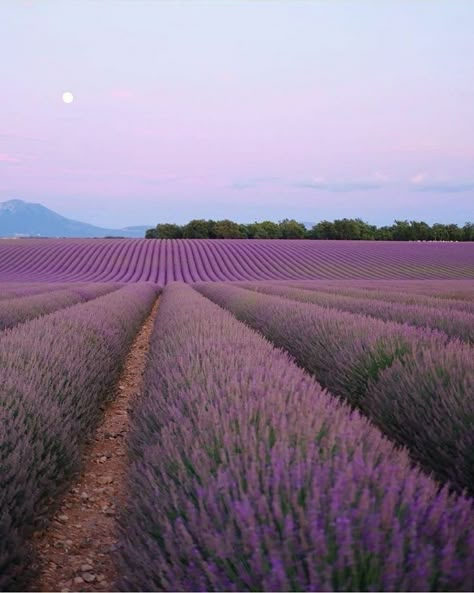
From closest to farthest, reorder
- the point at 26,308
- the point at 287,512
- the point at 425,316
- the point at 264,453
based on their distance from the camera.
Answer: the point at 287,512 < the point at 264,453 < the point at 425,316 < the point at 26,308

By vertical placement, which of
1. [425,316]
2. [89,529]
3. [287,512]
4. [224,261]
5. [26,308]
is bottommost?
[89,529]

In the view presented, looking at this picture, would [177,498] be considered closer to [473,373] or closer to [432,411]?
[432,411]

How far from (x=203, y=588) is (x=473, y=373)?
2094 mm

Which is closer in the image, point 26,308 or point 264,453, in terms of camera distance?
point 264,453

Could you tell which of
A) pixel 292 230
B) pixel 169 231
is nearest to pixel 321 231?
pixel 292 230

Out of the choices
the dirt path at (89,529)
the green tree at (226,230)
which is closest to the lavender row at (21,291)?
the dirt path at (89,529)

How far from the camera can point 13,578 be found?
198cm

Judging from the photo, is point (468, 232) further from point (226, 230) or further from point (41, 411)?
point (41, 411)

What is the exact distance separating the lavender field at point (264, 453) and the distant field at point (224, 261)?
22.7m

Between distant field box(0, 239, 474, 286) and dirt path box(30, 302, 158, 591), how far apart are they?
22845mm

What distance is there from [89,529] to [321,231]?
63023 mm

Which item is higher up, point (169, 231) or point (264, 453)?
point (169, 231)

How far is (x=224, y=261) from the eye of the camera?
3316 centimetres

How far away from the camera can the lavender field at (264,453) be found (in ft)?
3.81
